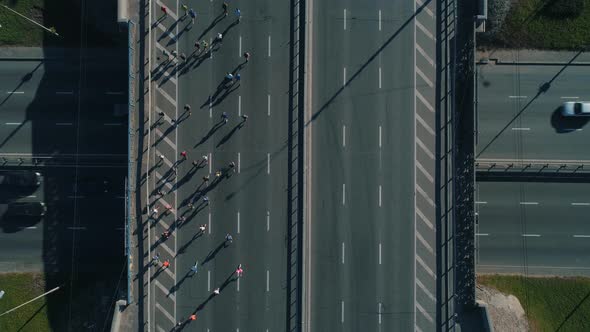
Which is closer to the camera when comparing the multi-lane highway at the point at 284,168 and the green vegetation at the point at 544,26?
the multi-lane highway at the point at 284,168

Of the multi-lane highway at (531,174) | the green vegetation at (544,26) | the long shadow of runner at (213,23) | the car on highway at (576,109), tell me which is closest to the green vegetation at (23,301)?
the long shadow of runner at (213,23)

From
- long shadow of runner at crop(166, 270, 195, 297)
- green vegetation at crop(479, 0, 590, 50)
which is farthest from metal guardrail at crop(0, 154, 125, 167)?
green vegetation at crop(479, 0, 590, 50)

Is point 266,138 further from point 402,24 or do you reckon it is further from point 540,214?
point 540,214

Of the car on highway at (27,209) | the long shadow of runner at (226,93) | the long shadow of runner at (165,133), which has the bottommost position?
the car on highway at (27,209)

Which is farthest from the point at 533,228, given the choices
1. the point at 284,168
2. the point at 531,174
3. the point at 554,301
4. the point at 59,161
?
the point at 59,161

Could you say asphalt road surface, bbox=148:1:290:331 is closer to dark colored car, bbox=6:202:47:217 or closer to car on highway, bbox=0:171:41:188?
dark colored car, bbox=6:202:47:217

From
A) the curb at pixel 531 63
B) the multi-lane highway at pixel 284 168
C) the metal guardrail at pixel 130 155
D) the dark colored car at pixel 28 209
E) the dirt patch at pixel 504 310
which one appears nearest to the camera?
the metal guardrail at pixel 130 155

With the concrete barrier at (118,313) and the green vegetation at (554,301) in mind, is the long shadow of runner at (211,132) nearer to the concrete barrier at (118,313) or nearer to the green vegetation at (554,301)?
the concrete barrier at (118,313)

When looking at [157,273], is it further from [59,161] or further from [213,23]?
[213,23]
